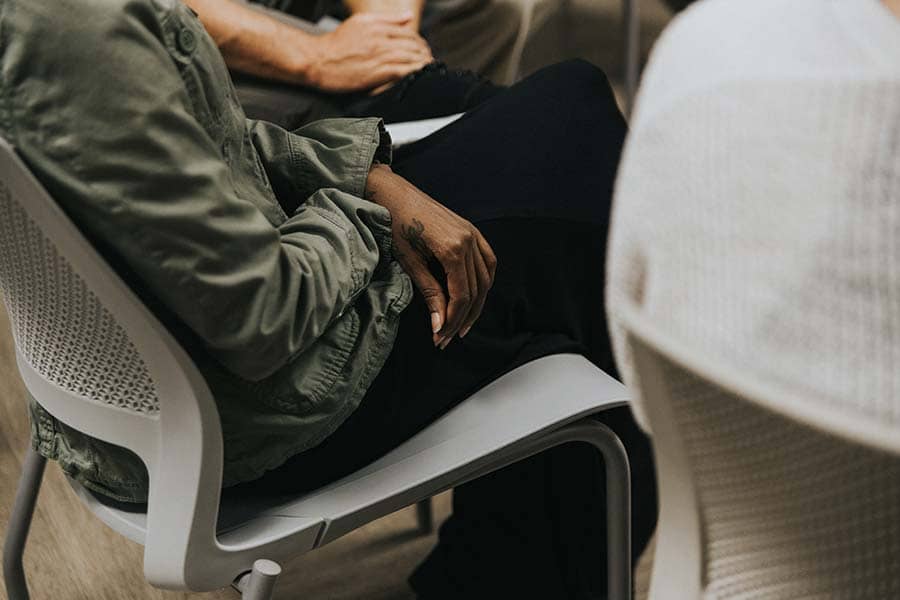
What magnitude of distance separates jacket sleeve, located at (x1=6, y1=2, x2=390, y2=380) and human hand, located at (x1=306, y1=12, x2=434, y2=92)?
721 millimetres

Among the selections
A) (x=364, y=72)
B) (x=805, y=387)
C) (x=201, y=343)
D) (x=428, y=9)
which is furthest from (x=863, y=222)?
(x=428, y=9)

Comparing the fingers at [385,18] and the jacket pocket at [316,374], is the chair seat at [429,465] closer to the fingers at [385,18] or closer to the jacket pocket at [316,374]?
the jacket pocket at [316,374]

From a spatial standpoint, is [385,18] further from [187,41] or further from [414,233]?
[187,41]

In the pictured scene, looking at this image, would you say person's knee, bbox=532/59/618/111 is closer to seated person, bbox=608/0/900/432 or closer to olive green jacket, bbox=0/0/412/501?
olive green jacket, bbox=0/0/412/501

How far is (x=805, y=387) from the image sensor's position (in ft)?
1.41

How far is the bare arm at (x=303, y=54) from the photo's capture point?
1.55m

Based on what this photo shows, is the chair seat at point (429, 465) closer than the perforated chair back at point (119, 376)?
No

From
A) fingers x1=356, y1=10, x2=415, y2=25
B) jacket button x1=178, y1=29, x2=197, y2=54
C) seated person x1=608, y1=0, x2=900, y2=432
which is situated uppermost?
seated person x1=608, y1=0, x2=900, y2=432

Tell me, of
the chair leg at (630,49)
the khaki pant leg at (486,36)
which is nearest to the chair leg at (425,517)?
the khaki pant leg at (486,36)

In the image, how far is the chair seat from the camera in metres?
0.94

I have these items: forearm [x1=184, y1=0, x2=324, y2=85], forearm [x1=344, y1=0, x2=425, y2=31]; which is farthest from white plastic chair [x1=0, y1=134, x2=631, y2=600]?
forearm [x1=344, y1=0, x2=425, y2=31]

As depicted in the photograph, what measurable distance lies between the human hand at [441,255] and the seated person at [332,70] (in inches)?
18.5

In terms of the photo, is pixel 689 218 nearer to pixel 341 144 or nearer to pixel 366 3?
pixel 341 144

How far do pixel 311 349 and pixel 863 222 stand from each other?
0.58 m
